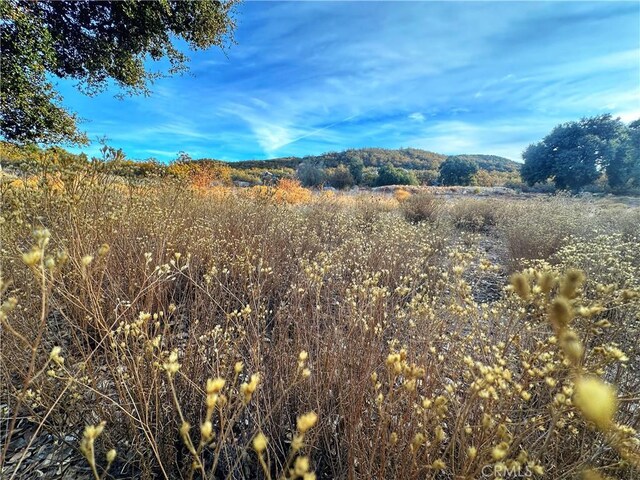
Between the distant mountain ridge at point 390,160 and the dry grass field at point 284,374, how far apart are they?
3585 centimetres

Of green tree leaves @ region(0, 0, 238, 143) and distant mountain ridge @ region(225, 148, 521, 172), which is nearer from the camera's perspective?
green tree leaves @ region(0, 0, 238, 143)

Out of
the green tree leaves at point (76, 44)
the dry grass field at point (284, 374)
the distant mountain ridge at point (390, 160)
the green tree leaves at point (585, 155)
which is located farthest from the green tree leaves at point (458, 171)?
the dry grass field at point (284, 374)

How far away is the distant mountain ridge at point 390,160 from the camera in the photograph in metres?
39.8

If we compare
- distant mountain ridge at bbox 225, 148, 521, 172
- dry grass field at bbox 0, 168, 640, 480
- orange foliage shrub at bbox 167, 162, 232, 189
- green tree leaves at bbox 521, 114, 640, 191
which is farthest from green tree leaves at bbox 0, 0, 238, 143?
distant mountain ridge at bbox 225, 148, 521, 172

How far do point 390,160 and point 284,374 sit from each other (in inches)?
1851

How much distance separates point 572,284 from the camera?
0.43 meters

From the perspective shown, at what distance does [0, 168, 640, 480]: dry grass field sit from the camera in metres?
0.79

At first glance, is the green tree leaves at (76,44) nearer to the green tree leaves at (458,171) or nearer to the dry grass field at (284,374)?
the dry grass field at (284,374)

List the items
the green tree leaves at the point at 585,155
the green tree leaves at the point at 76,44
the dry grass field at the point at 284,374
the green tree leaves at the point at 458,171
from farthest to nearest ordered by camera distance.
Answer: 1. the green tree leaves at the point at 458,171
2. the green tree leaves at the point at 585,155
3. the green tree leaves at the point at 76,44
4. the dry grass field at the point at 284,374

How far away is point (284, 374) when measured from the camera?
1.54 m

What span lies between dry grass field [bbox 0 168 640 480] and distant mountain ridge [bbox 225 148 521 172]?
3585 centimetres

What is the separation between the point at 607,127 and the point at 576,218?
2608 cm

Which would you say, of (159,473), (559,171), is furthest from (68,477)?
(559,171)

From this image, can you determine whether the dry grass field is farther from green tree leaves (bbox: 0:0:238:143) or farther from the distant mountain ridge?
the distant mountain ridge
